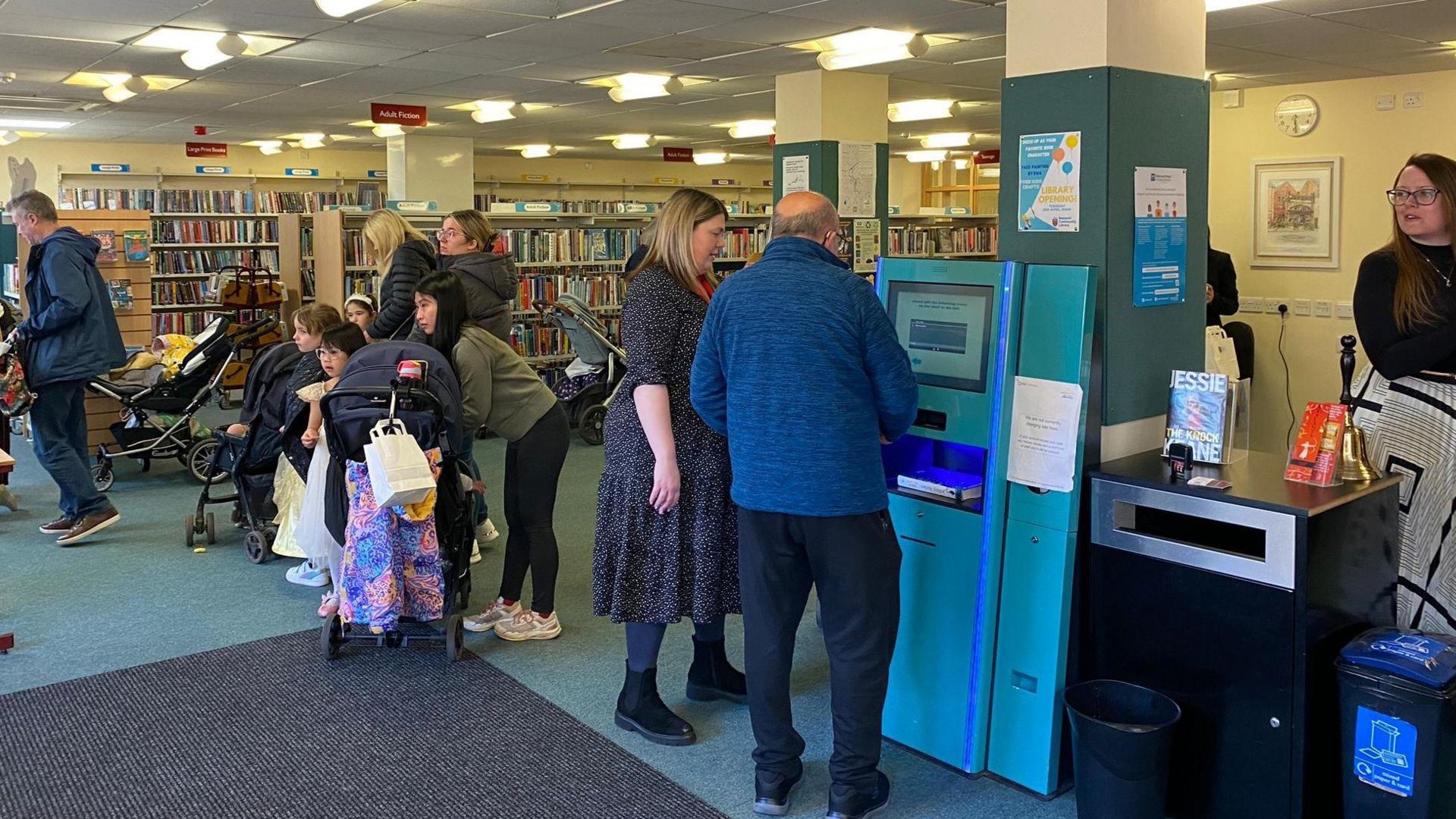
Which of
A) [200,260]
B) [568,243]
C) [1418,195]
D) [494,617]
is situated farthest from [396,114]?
[1418,195]

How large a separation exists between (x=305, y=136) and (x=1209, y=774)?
42.6 feet

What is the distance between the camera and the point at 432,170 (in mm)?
12234

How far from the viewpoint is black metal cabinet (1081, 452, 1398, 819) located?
2.68 meters

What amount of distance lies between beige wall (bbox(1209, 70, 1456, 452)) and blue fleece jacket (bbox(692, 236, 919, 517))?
588 cm

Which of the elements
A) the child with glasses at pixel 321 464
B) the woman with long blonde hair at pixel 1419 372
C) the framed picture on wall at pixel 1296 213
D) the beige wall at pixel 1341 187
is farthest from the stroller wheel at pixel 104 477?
the framed picture on wall at pixel 1296 213

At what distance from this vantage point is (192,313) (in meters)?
12.5

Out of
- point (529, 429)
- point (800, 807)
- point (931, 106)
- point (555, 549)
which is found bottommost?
point (800, 807)

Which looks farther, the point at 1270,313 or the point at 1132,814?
the point at 1270,313

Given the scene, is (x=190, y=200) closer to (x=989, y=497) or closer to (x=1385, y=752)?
(x=989, y=497)

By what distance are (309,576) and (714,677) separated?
7.44 feet

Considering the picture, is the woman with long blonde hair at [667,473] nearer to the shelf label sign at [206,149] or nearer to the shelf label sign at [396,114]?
the shelf label sign at [396,114]

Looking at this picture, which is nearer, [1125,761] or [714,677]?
[1125,761]

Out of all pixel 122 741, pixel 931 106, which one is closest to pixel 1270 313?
pixel 931 106

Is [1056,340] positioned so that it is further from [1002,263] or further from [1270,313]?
[1270,313]
